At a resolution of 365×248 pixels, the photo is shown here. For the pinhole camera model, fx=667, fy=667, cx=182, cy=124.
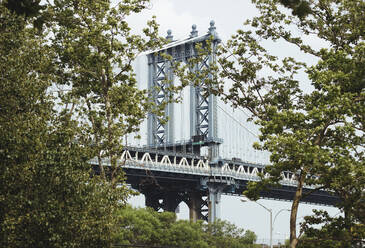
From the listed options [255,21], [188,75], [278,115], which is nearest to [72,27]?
[188,75]

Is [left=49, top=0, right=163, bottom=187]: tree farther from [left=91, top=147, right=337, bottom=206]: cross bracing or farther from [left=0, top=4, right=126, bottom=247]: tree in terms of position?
[left=91, top=147, right=337, bottom=206]: cross bracing

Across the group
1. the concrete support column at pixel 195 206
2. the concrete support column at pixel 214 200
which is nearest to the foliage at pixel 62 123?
the concrete support column at pixel 214 200

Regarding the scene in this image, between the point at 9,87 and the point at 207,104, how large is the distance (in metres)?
88.9

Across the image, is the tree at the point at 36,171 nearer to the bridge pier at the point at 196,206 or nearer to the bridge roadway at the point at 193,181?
the bridge roadway at the point at 193,181

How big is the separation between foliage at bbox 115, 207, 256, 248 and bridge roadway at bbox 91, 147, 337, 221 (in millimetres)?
6563

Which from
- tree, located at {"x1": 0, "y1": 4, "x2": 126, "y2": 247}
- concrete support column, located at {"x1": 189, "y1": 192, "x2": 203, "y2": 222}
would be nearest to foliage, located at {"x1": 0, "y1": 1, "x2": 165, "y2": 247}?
tree, located at {"x1": 0, "y1": 4, "x2": 126, "y2": 247}

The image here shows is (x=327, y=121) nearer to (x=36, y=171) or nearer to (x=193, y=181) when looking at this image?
(x=36, y=171)

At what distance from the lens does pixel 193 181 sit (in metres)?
110

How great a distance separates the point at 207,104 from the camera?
367ft

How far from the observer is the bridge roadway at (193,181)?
9869 cm

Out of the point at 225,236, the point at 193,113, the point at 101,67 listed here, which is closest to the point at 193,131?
the point at 193,113

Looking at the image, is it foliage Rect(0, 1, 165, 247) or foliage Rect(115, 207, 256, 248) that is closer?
foliage Rect(0, 1, 165, 247)

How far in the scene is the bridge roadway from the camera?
98688mm

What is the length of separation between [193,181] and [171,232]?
76.4ft
